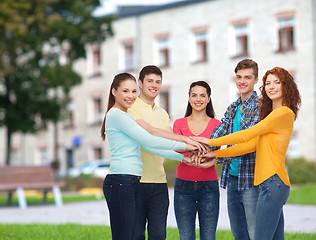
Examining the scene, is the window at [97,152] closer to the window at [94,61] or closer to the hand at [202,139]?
the window at [94,61]

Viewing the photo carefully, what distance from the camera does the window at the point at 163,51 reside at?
3806cm

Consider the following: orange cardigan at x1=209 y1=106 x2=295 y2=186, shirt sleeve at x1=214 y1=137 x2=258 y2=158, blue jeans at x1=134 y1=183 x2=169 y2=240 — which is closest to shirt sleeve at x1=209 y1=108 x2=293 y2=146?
orange cardigan at x1=209 y1=106 x2=295 y2=186

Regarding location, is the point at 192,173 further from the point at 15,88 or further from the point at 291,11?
the point at 291,11

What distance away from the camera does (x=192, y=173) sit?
237 inches

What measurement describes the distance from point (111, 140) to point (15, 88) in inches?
818

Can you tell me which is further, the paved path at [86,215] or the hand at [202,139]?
the paved path at [86,215]

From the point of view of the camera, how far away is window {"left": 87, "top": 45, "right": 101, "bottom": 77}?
4181 centimetres

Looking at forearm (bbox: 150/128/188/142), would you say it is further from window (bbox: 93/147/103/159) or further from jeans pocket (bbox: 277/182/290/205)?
window (bbox: 93/147/103/159)

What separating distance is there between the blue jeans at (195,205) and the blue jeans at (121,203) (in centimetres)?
81

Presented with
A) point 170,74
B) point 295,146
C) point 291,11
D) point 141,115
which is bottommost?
point 295,146

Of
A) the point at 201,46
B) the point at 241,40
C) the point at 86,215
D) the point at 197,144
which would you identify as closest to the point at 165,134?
the point at 197,144

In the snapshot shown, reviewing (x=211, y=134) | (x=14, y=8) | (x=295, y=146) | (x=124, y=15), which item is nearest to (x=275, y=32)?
(x=295, y=146)

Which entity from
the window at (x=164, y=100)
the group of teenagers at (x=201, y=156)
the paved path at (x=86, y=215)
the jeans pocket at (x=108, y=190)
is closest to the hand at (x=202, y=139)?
the group of teenagers at (x=201, y=156)

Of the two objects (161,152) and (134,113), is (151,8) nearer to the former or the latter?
(134,113)
